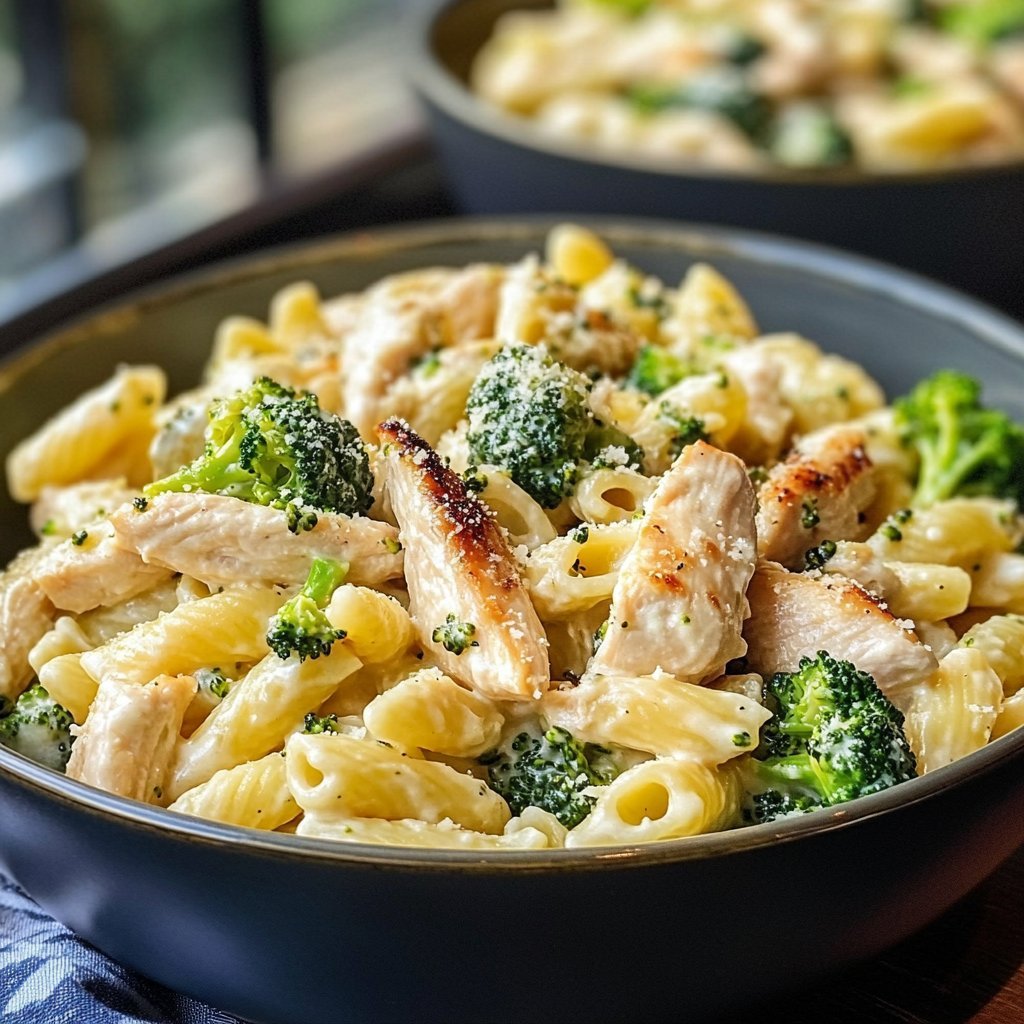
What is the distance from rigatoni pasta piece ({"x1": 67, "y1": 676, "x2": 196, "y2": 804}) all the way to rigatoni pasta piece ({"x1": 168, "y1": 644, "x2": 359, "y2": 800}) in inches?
1.1

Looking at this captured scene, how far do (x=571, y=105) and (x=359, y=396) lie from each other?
1903 mm

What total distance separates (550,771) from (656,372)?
0.70m

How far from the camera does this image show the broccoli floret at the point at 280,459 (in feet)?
5.70

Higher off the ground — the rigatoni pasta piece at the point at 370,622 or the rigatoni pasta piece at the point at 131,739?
the rigatoni pasta piece at the point at 370,622

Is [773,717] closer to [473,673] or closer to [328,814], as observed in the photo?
[473,673]

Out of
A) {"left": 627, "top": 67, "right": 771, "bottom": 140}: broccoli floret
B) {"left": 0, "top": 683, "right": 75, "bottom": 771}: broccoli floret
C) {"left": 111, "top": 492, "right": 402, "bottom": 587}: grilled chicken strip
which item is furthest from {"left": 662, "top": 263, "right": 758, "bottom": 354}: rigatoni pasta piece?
{"left": 627, "top": 67, "right": 771, "bottom": 140}: broccoli floret

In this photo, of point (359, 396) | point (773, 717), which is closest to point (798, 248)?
point (359, 396)

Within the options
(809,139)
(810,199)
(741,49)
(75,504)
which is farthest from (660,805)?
(741,49)


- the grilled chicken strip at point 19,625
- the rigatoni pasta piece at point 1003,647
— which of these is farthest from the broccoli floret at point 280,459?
the rigatoni pasta piece at point 1003,647

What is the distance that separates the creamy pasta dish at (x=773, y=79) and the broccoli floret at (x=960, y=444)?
1.02 meters

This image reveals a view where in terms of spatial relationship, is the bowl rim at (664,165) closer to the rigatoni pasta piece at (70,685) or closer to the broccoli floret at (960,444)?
the broccoli floret at (960,444)

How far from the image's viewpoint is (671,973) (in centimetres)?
146

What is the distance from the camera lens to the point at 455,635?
1619 mm

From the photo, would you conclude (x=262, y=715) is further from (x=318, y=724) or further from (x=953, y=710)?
(x=953, y=710)
